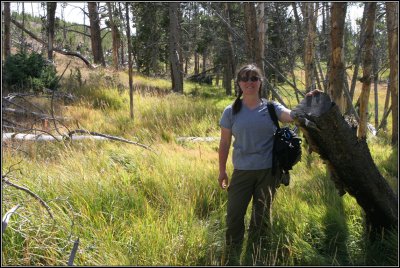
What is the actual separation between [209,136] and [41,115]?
3386 millimetres

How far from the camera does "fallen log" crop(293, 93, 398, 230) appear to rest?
2.78 metres

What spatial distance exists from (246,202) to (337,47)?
2.28 m

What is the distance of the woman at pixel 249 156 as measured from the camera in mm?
3137

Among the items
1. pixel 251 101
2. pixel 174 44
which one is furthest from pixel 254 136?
pixel 174 44

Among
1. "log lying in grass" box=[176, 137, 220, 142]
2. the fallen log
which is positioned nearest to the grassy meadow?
the fallen log

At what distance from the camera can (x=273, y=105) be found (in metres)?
3.18

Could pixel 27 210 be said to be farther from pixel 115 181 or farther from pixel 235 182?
pixel 235 182

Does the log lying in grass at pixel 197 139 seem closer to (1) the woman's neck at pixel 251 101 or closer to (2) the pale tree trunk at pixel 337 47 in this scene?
(2) the pale tree trunk at pixel 337 47

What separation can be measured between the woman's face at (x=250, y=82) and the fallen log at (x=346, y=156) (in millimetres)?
430

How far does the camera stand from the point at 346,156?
292 cm

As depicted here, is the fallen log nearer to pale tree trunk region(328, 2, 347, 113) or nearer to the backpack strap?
the backpack strap

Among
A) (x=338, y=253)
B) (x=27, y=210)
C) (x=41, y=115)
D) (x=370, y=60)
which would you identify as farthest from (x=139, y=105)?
(x=338, y=253)

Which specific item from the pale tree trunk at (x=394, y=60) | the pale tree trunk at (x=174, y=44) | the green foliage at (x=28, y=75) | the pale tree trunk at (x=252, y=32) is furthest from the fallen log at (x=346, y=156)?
the pale tree trunk at (x=174, y=44)

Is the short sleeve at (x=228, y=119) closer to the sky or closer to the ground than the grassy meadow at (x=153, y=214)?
closer to the sky
